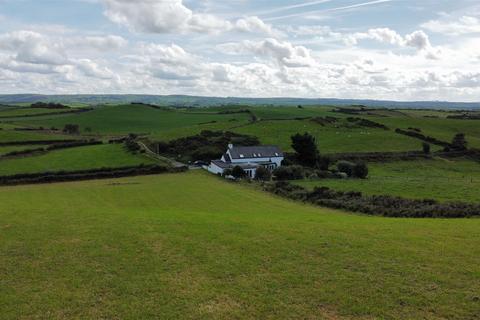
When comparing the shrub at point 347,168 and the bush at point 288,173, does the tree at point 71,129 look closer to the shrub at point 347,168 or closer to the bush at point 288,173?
the bush at point 288,173

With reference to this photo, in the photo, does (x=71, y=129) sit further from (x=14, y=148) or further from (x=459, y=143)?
(x=459, y=143)

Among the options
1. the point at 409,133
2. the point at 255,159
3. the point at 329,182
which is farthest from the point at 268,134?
the point at 329,182

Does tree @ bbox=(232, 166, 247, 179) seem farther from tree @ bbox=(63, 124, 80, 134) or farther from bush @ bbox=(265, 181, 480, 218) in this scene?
tree @ bbox=(63, 124, 80, 134)

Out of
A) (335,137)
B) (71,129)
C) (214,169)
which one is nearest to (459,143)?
(335,137)

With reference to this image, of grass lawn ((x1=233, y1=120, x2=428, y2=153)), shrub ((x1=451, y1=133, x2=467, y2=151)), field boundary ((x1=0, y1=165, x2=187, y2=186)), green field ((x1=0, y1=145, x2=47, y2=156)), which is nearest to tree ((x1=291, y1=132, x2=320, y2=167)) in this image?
grass lawn ((x1=233, y1=120, x2=428, y2=153))

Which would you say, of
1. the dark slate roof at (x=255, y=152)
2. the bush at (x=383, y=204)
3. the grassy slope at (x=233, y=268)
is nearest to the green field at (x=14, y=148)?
the dark slate roof at (x=255, y=152)

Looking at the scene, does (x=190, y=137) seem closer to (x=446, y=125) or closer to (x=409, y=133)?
(x=409, y=133)
